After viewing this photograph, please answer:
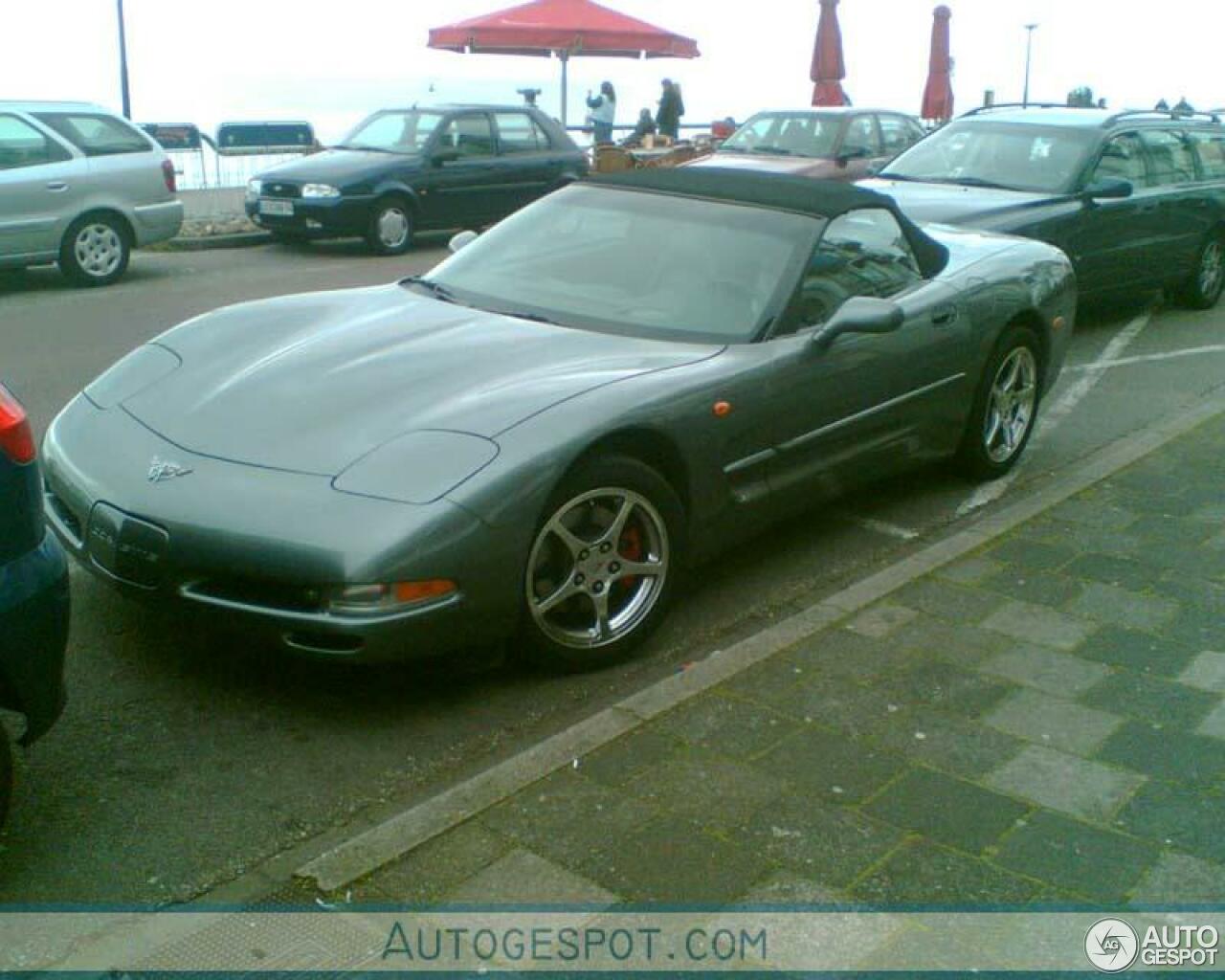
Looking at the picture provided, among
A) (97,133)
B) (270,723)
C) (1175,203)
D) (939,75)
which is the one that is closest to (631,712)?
(270,723)

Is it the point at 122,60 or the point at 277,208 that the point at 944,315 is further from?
the point at 122,60

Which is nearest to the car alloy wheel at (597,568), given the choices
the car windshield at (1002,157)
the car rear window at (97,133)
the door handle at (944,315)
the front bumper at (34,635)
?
the front bumper at (34,635)

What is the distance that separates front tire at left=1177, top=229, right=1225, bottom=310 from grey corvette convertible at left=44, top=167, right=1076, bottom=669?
20.2 ft

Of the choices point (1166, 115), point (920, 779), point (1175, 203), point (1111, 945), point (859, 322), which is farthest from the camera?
point (1166, 115)

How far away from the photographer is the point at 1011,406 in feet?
21.9

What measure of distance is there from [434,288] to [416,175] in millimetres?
10044

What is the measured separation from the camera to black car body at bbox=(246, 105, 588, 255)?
14758 millimetres

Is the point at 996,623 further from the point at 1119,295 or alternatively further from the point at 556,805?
the point at 1119,295

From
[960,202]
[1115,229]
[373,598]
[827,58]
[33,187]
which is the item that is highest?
[827,58]

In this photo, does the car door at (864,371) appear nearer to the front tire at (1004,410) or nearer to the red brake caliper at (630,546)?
the front tire at (1004,410)

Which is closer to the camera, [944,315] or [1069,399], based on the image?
[944,315]

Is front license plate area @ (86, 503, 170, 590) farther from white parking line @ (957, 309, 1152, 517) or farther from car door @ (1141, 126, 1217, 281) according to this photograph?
car door @ (1141, 126, 1217, 281)

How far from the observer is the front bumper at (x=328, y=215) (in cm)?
1464

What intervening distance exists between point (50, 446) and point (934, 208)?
6.54 meters
